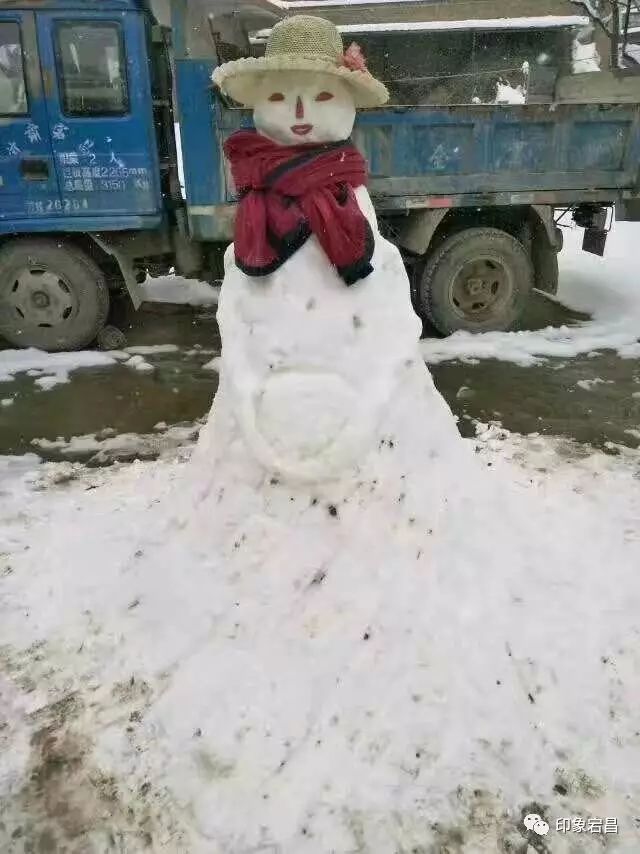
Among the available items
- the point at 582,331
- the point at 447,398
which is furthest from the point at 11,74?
the point at 582,331

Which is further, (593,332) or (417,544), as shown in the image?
(593,332)

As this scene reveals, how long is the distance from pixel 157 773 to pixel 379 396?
138 cm

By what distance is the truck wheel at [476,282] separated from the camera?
19.1 feet

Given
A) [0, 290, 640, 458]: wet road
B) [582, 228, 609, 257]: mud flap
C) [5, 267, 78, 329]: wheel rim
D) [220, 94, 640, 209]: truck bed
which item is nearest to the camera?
[0, 290, 640, 458]: wet road

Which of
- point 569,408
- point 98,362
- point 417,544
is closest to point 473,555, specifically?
point 417,544

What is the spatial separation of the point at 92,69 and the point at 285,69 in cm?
370

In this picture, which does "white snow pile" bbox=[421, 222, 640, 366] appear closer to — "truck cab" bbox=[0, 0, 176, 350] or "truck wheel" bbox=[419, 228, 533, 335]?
"truck wheel" bbox=[419, 228, 533, 335]

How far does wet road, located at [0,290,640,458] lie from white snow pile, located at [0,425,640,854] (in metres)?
1.82

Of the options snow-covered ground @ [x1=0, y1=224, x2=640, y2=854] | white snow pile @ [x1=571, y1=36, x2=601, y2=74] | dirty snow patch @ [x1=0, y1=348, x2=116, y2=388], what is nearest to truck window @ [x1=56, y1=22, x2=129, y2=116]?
dirty snow patch @ [x1=0, y1=348, x2=116, y2=388]

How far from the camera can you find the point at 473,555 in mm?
2441

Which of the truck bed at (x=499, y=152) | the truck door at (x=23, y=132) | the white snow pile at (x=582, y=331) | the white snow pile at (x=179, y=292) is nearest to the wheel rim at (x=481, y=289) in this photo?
the white snow pile at (x=582, y=331)

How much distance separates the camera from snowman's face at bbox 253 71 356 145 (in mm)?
2186

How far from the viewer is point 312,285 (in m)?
2.25

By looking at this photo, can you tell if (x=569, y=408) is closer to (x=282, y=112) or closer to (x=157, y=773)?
(x=282, y=112)
